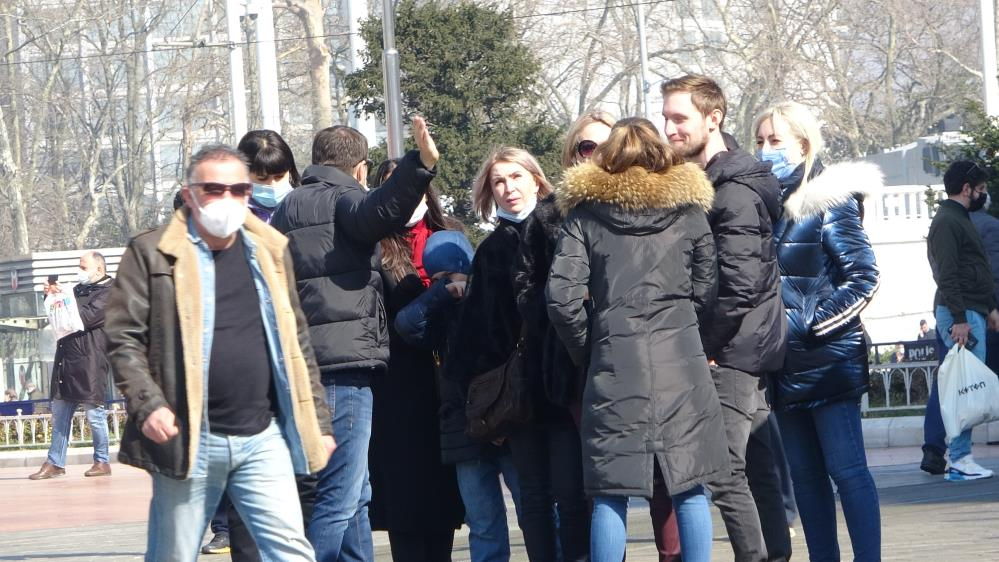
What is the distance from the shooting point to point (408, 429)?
6.43 metres

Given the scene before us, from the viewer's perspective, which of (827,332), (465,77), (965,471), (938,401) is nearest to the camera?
(827,332)

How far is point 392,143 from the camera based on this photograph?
15.1 meters

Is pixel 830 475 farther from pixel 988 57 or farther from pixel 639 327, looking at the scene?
pixel 988 57

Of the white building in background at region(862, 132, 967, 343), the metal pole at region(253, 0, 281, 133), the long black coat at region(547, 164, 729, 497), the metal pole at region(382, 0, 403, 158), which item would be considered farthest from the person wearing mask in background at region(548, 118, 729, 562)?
the white building in background at region(862, 132, 967, 343)

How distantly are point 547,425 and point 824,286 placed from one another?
1163mm

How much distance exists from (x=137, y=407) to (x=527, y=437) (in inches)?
65.6

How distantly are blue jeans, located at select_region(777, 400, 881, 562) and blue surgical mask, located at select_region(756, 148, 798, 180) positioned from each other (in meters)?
0.89

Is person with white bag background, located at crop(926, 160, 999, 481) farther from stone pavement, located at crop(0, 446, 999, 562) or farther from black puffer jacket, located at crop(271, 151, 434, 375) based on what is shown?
black puffer jacket, located at crop(271, 151, 434, 375)

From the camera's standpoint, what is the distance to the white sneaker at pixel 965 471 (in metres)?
9.91

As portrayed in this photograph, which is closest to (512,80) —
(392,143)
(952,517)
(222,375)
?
(392,143)

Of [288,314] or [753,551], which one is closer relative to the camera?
[288,314]

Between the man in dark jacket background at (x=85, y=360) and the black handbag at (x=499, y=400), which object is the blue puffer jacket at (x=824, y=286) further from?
the man in dark jacket background at (x=85, y=360)

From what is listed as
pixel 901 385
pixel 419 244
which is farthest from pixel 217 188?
pixel 901 385

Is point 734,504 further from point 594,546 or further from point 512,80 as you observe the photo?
point 512,80
